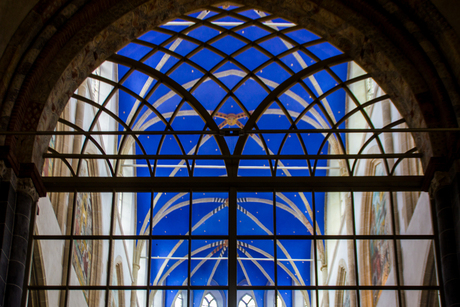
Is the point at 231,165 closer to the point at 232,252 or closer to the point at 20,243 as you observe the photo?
the point at 232,252

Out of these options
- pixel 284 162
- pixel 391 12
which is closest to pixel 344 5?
pixel 391 12

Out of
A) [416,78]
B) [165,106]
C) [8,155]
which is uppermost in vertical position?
[165,106]

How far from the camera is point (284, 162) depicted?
2267 centimetres

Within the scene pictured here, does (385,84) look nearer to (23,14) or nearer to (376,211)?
(23,14)

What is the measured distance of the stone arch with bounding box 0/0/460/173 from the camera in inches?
416

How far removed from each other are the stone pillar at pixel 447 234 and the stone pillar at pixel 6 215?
6.41m

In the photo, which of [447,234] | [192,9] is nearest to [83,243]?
[192,9]

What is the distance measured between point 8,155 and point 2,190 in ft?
1.74

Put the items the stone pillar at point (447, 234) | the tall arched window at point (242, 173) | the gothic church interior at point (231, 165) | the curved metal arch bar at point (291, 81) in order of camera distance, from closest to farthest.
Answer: the stone pillar at point (447, 234)
the gothic church interior at point (231, 165)
the curved metal arch bar at point (291, 81)
the tall arched window at point (242, 173)

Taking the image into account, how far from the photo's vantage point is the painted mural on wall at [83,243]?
18188 mm

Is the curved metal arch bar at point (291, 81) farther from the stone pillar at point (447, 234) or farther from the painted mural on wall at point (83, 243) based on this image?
the painted mural on wall at point (83, 243)

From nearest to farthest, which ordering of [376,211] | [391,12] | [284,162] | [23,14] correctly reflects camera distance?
[23,14]
[391,12]
[376,211]
[284,162]

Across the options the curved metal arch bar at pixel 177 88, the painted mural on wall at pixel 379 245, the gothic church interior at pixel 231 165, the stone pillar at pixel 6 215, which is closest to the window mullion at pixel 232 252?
the gothic church interior at pixel 231 165

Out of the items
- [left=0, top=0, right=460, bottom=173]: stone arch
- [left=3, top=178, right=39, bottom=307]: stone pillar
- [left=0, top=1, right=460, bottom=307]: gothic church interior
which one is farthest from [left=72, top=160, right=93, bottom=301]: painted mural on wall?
[left=0, top=0, right=460, bottom=173]: stone arch
